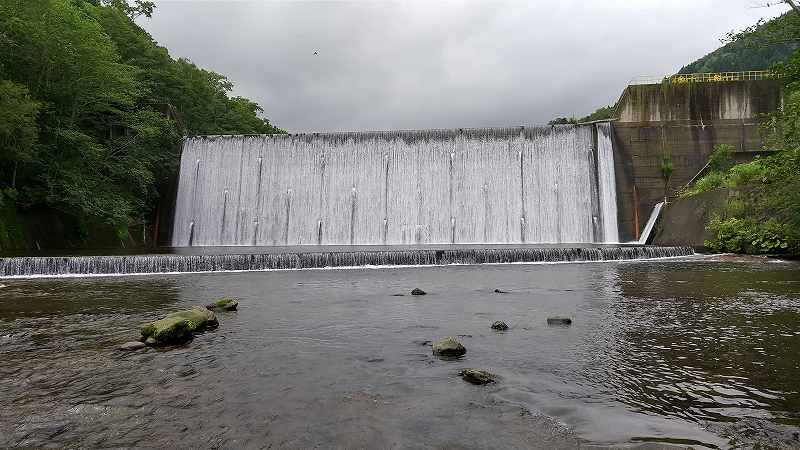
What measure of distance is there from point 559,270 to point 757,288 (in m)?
5.21

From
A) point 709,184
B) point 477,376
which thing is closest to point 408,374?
point 477,376

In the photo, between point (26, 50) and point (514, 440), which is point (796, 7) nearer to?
point (514, 440)

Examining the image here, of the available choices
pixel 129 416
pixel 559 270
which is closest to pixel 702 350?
pixel 129 416

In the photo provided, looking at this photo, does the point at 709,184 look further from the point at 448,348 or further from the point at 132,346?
the point at 132,346

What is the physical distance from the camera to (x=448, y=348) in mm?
5480

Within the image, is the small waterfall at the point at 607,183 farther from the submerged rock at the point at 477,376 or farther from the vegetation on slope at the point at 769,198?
the submerged rock at the point at 477,376

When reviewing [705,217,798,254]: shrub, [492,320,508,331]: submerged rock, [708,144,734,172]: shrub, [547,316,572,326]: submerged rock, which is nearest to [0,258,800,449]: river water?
[547,316,572,326]: submerged rock

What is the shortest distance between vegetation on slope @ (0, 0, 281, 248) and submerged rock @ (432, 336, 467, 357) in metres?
20.4

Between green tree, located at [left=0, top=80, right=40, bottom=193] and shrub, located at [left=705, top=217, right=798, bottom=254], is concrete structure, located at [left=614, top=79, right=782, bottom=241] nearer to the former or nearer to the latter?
shrub, located at [left=705, top=217, right=798, bottom=254]

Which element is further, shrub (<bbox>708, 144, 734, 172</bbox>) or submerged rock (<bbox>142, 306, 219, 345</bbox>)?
shrub (<bbox>708, 144, 734, 172</bbox>)

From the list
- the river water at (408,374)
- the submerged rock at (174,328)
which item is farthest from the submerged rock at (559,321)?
the submerged rock at (174,328)

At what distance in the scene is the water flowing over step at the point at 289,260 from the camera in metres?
14.2

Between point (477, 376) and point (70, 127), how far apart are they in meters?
25.6

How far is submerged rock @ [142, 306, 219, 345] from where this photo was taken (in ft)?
19.6
